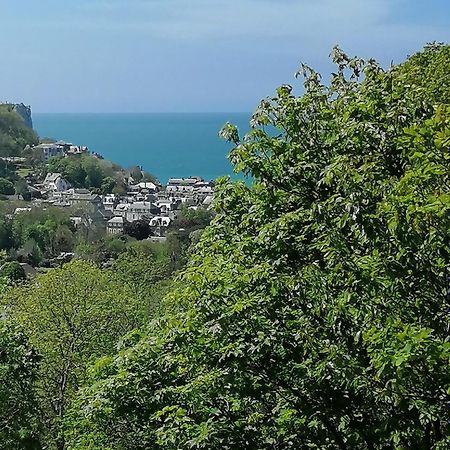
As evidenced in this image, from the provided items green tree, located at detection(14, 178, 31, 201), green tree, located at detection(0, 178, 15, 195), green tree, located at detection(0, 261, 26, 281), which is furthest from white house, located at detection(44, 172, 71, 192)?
green tree, located at detection(0, 261, 26, 281)

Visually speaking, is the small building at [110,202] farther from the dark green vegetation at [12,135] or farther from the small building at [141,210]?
the dark green vegetation at [12,135]

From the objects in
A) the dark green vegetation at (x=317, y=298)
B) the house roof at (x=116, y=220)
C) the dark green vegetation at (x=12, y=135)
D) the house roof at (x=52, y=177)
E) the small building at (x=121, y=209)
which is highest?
the dark green vegetation at (x=317, y=298)

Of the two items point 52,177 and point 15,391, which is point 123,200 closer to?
point 52,177

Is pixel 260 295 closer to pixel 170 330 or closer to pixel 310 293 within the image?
pixel 310 293

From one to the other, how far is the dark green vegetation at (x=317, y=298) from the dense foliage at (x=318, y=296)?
15 mm

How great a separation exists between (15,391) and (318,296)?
7.29 meters

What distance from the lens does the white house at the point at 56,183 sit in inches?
3600

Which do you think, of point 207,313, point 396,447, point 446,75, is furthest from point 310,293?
point 446,75

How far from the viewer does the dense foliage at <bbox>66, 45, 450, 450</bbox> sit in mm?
4496

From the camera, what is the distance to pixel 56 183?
92.4 meters

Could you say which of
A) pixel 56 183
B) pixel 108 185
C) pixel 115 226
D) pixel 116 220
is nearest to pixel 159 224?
pixel 116 220

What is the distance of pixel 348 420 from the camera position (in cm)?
567

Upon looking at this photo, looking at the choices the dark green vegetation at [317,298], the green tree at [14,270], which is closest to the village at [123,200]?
the green tree at [14,270]

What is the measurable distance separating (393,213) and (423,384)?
116cm
